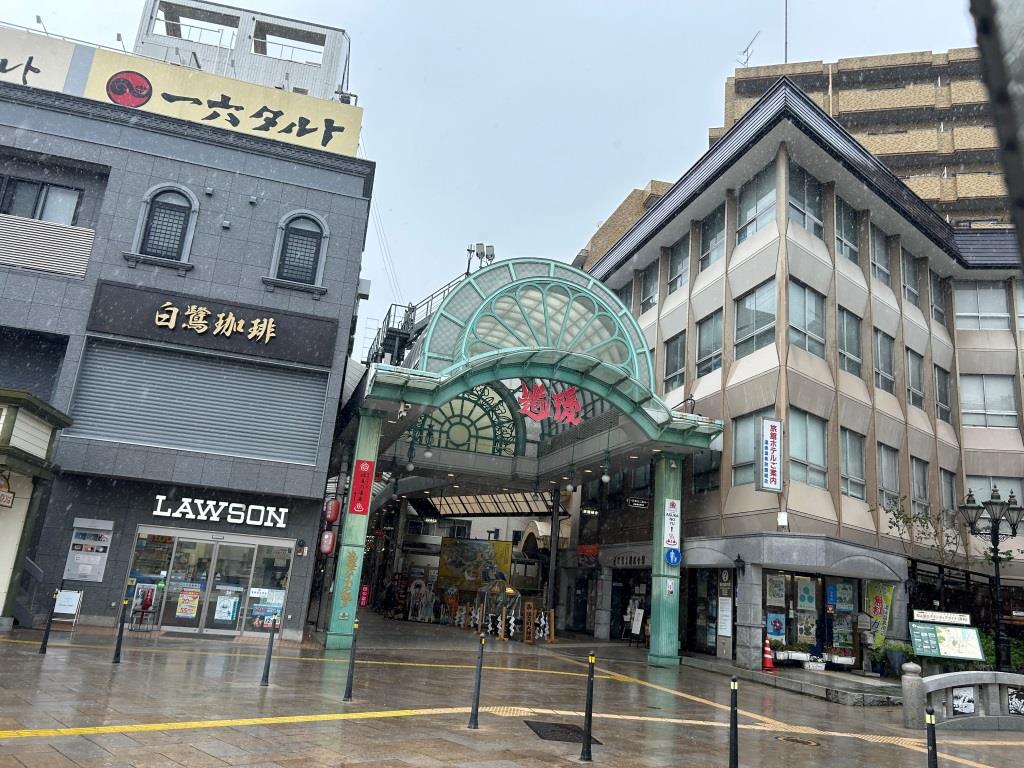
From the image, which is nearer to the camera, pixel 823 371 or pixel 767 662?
pixel 767 662

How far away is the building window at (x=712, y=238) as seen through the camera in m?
27.1

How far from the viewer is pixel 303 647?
19.2 metres

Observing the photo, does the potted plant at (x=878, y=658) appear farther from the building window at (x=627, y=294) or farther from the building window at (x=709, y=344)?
the building window at (x=627, y=294)

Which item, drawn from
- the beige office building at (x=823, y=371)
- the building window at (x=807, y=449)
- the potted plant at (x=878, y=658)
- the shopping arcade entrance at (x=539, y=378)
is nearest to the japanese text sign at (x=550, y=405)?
the shopping arcade entrance at (x=539, y=378)

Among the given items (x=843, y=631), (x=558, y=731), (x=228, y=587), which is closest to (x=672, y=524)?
(x=843, y=631)

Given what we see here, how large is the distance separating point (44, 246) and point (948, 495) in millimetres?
31539

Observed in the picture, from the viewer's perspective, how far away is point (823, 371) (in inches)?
915

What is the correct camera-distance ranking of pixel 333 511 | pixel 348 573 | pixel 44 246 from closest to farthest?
pixel 348 573, pixel 44 246, pixel 333 511

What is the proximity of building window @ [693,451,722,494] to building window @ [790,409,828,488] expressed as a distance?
8.76 ft

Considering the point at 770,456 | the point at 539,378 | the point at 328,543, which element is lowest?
the point at 328,543

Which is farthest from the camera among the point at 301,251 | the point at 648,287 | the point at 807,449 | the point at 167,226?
the point at 648,287

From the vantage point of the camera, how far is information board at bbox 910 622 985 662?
17.3m

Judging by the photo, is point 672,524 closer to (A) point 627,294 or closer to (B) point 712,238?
(B) point 712,238

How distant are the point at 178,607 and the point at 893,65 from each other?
191ft
